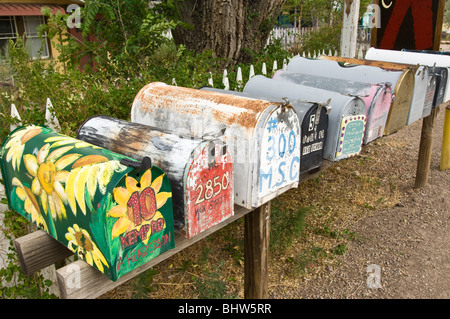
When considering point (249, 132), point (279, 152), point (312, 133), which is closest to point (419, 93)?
point (312, 133)

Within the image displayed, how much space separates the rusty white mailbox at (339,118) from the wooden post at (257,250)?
53 centimetres

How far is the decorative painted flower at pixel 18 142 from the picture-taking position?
144cm

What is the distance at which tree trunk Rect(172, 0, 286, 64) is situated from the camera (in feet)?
12.4

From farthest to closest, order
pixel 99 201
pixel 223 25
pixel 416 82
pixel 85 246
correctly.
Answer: pixel 223 25 → pixel 416 82 → pixel 85 246 → pixel 99 201

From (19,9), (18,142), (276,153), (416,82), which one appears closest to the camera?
(18,142)

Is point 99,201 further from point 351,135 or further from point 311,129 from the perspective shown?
point 351,135

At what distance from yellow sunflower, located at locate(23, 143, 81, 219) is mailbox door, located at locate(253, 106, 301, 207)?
2.34 ft

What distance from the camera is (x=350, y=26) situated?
4.71 metres

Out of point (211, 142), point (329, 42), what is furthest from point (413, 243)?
point (329, 42)

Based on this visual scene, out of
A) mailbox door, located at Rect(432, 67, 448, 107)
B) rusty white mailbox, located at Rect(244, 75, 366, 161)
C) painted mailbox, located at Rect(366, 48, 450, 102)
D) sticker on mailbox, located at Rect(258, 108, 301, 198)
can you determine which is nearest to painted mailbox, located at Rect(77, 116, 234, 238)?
sticker on mailbox, located at Rect(258, 108, 301, 198)

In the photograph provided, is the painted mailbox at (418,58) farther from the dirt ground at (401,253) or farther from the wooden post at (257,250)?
the wooden post at (257,250)

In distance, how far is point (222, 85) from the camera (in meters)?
3.38

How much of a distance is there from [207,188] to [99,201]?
410 mm

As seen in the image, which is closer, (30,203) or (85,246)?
(85,246)
